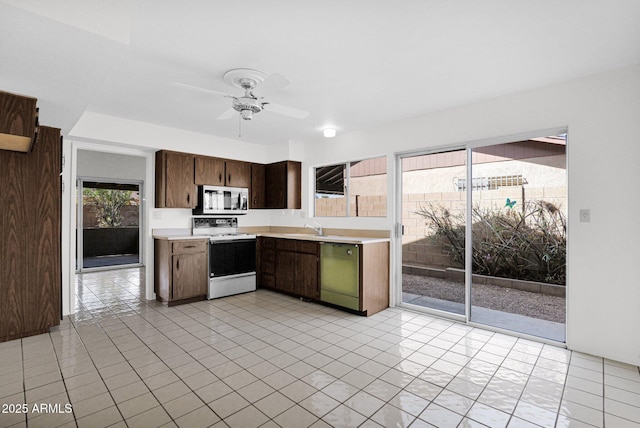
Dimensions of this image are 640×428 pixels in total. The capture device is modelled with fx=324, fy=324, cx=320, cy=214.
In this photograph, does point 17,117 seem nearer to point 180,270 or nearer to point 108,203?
point 180,270

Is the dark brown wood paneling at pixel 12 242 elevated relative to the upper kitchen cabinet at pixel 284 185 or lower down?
lower down

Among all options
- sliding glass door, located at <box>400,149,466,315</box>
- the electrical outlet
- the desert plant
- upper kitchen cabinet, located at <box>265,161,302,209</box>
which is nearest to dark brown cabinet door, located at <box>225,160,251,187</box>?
upper kitchen cabinet, located at <box>265,161,302,209</box>

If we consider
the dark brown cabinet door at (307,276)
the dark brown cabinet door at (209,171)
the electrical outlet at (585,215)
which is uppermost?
the dark brown cabinet door at (209,171)

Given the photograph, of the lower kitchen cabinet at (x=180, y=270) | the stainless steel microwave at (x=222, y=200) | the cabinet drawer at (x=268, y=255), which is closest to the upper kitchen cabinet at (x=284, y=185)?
the stainless steel microwave at (x=222, y=200)

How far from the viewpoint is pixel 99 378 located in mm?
2305

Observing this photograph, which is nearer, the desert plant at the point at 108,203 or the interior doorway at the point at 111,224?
the interior doorway at the point at 111,224

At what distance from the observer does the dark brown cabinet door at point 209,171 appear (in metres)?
4.66

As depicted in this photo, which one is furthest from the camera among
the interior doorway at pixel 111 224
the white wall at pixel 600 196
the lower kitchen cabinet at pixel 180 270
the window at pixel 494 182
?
the interior doorway at pixel 111 224

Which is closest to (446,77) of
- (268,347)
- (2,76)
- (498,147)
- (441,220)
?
(498,147)

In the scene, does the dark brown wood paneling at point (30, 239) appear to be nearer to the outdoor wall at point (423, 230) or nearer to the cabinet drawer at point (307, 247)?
the cabinet drawer at point (307, 247)

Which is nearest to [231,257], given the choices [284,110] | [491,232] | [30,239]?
[30,239]

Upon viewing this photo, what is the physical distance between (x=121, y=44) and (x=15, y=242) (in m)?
2.49

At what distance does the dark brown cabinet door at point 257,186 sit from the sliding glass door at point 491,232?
2.39m

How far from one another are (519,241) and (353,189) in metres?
2.16
